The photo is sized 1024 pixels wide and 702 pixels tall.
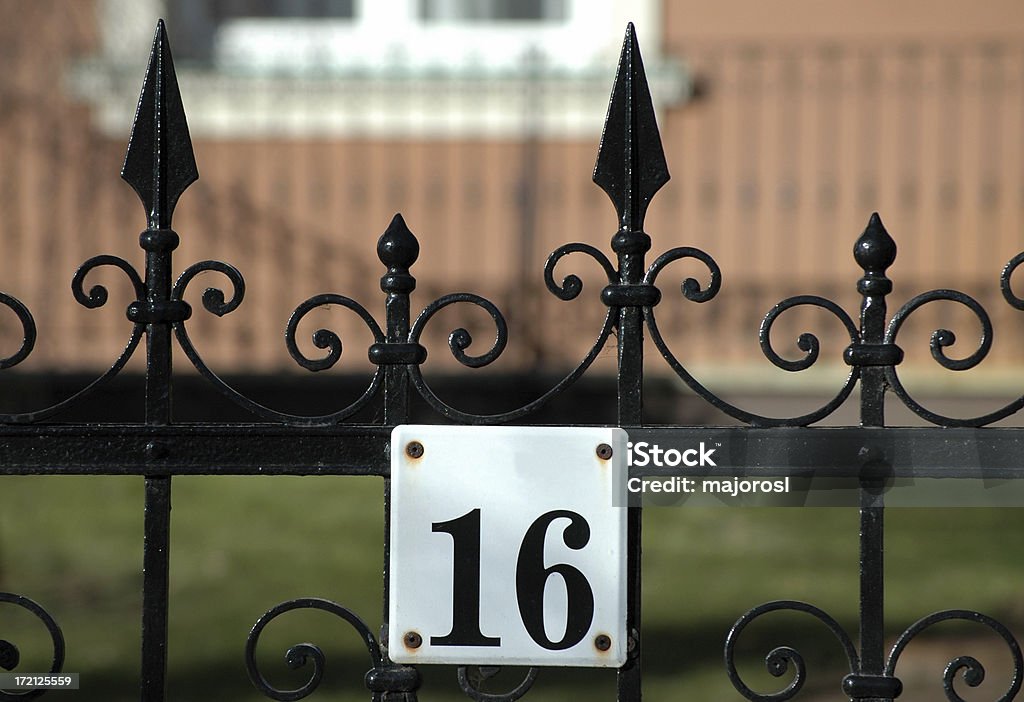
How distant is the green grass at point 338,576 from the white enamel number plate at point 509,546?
6.01 feet

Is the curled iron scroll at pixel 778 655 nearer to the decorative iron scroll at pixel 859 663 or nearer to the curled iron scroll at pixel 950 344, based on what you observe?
the decorative iron scroll at pixel 859 663

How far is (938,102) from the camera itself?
6.37 m

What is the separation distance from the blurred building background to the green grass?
1.04m

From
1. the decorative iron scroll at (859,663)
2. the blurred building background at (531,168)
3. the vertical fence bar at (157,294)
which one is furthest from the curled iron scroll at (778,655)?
the blurred building background at (531,168)

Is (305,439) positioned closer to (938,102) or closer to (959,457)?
(959,457)

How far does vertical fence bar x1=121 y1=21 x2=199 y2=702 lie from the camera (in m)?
1.85

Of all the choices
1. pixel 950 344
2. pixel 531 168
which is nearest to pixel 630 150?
pixel 950 344

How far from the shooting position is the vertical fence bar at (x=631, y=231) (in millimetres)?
1816

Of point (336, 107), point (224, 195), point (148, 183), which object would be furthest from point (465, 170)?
point (148, 183)

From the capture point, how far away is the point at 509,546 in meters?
1.77

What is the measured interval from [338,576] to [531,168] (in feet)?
8.71

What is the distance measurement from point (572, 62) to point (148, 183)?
202 inches

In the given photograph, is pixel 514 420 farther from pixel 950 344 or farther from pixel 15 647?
pixel 15 647

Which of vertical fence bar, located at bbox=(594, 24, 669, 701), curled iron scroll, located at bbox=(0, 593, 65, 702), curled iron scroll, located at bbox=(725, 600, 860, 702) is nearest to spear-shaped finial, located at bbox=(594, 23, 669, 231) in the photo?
vertical fence bar, located at bbox=(594, 24, 669, 701)
